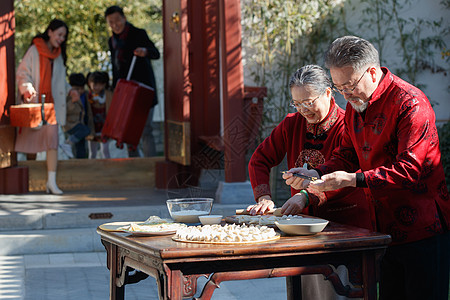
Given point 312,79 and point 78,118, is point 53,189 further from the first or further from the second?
point 312,79

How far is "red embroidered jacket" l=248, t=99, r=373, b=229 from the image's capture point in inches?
125

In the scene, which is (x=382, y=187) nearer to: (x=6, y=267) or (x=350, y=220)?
(x=350, y=220)

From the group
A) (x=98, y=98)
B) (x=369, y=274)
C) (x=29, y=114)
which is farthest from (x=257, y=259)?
(x=98, y=98)

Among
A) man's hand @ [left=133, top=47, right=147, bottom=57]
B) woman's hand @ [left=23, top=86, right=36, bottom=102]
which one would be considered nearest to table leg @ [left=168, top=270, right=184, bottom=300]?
woman's hand @ [left=23, top=86, right=36, bottom=102]

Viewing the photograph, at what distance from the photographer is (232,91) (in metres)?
6.59

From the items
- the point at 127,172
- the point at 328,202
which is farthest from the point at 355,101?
the point at 127,172

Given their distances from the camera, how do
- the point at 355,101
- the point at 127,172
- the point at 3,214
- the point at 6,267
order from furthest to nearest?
the point at 127,172, the point at 3,214, the point at 6,267, the point at 355,101

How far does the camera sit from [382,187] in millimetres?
2605

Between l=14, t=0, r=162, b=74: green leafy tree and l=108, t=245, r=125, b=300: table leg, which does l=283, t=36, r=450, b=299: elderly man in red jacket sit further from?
l=14, t=0, r=162, b=74: green leafy tree

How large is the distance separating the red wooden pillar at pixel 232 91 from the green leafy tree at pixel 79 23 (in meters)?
6.14

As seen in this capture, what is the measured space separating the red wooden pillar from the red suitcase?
52.4 inches

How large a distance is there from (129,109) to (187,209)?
15.5ft

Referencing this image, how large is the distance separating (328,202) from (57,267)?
2.88 meters

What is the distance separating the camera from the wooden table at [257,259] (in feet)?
7.80
